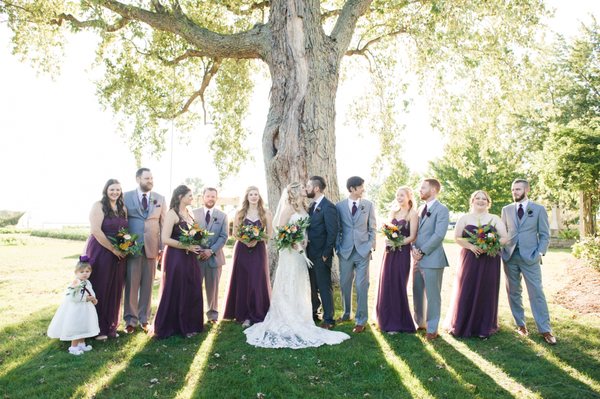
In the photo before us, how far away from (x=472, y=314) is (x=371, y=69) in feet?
34.6

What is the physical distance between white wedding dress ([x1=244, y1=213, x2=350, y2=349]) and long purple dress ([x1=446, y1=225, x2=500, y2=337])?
1.78 metres

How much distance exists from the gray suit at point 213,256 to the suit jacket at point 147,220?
0.77 meters

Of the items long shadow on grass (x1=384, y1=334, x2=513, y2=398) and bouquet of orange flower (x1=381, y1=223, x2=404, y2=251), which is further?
bouquet of orange flower (x1=381, y1=223, x2=404, y2=251)

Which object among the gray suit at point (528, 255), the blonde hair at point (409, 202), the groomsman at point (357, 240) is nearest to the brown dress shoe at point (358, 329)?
the groomsman at point (357, 240)

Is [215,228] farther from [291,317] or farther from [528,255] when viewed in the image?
[528,255]

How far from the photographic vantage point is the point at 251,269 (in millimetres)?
7895

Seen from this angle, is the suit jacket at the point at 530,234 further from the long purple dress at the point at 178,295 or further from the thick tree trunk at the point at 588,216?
the thick tree trunk at the point at 588,216

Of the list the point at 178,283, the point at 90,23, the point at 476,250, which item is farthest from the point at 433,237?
the point at 90,23

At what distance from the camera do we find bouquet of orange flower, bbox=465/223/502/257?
6.87 m

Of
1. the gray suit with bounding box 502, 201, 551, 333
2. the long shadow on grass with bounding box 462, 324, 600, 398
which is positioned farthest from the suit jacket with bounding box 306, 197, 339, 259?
the gray suit with bounding box 502, 201, 551, 333

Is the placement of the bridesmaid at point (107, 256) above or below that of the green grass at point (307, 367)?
above

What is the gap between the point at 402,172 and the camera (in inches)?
663

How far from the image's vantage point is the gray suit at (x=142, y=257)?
7484 mm

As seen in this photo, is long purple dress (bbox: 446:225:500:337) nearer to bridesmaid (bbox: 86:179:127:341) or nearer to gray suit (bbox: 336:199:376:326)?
gray suit (bbox: 336:199:376:326)
